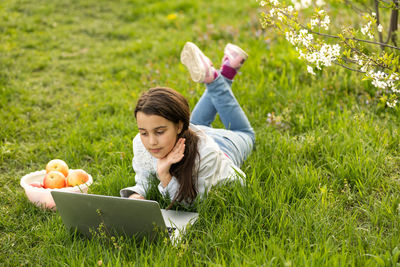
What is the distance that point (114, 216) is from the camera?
8.93 ft

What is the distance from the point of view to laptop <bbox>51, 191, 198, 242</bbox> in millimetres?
2605

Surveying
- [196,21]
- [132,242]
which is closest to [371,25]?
[132,242]

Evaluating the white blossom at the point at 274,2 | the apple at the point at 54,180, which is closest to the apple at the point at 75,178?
the apple at the point at 54,180

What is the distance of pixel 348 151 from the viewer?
143 inches

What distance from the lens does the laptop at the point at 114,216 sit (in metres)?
2.61

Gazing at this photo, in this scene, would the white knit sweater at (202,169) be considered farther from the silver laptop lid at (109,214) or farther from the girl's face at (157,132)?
the silver laptop lid at (109,214)

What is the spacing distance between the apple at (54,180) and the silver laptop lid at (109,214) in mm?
647

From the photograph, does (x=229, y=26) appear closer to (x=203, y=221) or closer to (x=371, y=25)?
(x=371, y=25)

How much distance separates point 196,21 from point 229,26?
0.97 meters

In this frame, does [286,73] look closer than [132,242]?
No

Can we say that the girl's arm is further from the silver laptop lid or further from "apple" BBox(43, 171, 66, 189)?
"apple" BBox(43, 171, 66, 189)

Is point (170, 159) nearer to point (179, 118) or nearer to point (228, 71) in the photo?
point (179, 118)

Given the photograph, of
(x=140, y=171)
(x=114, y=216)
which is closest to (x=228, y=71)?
(x=140, y=171)

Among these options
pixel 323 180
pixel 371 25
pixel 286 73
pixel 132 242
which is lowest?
pixel 132 242
